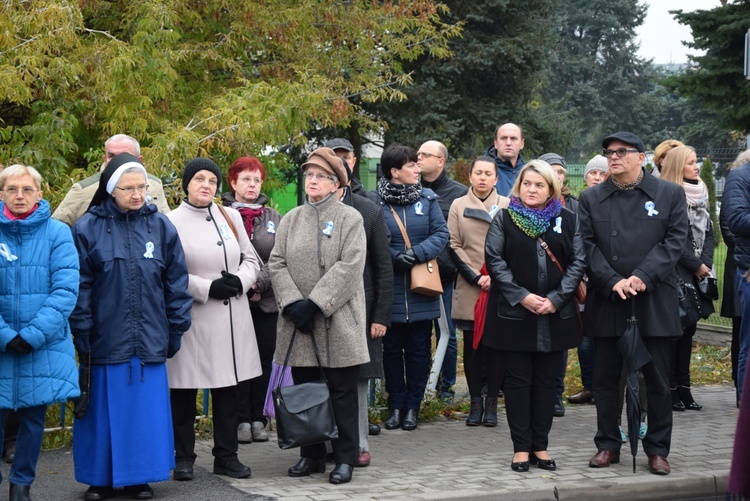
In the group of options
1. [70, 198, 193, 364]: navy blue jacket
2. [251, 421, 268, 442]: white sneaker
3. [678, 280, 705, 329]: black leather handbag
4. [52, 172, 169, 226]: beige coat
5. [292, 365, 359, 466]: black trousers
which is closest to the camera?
[70, 198, 193, 364]: navy blue jacket

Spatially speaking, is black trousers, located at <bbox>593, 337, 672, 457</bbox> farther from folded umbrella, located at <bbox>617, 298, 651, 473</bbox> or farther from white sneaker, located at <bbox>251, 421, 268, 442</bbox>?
white sneaker, located at <bbox>251, 421, 268, 442</bbox>

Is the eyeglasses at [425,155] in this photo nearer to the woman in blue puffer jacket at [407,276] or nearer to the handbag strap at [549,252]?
the woman in blue puffer jacket at [407,276]

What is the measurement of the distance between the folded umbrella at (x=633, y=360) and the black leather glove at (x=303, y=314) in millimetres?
2061

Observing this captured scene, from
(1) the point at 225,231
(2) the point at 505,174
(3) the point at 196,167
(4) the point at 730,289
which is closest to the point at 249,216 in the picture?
(1) the point at 225,231

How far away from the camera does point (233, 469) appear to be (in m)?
7.04

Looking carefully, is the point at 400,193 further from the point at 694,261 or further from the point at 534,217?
the point at 694,261

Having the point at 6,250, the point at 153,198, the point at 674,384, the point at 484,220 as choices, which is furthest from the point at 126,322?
the point at 674,384

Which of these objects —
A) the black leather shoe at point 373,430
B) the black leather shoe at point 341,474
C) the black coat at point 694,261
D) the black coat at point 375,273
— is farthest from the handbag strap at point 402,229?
the black coat at point 694,261

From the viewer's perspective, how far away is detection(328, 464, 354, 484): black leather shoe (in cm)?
687

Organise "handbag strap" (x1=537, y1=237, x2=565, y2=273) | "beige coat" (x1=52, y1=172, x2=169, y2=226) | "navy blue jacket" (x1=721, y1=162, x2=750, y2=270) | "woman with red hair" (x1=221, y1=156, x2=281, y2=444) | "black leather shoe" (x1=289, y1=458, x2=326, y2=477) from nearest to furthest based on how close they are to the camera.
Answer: "black leather shoe" (x1=289, y1=458, x2=326, y2=477) < "handbag strap" (x1=537, y1=237, x2=565, y2=273) < "beige coat" (x1=52, y1=172, x2=169, y2=226) < "woman with red hair" (x1=221, y1=156, x2=281, y2=444) < "navy blue jacket" (x1=721, y1=162, x2=750, y2=270)

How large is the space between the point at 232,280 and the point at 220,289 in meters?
0.11

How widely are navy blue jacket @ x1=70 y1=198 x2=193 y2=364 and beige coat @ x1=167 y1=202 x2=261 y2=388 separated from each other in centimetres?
35

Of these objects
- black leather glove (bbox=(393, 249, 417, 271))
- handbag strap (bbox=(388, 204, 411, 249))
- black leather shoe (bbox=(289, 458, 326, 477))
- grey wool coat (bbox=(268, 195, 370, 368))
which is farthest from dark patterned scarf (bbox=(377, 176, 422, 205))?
black leather shoe (bbox=(289, 458, 326, 477))

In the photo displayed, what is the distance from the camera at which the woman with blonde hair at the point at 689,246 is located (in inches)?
357
